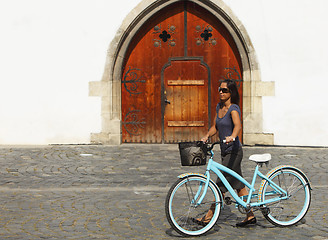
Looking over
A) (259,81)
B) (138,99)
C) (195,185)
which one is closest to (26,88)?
(138,99)

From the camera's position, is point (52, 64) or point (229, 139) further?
point (52, 64)

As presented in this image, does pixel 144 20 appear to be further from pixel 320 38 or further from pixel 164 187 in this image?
pixel 164 187

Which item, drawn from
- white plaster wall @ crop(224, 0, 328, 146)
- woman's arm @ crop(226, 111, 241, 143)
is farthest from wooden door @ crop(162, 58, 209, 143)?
woman's arm @ crop(226, 111, 241, 143)

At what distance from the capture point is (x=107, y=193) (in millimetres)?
7324

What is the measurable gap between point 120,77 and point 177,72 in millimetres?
1234

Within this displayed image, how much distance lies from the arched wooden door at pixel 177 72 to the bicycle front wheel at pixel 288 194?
719cm

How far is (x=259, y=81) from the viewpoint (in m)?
12.5

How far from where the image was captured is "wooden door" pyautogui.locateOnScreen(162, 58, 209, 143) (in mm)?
12883

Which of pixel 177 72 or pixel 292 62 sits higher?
pixel 292 62

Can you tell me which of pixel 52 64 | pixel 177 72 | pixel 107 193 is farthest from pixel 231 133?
pixel 52 64

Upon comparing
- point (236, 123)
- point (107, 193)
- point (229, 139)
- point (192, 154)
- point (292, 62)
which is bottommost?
point (107, 193)

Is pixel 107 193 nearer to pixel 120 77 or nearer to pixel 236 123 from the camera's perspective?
pixel 236 123

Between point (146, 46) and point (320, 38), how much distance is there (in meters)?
3.67

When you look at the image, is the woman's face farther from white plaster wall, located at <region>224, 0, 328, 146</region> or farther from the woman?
white plaster wall, located at <region>224, 0, 328, 146</region>
